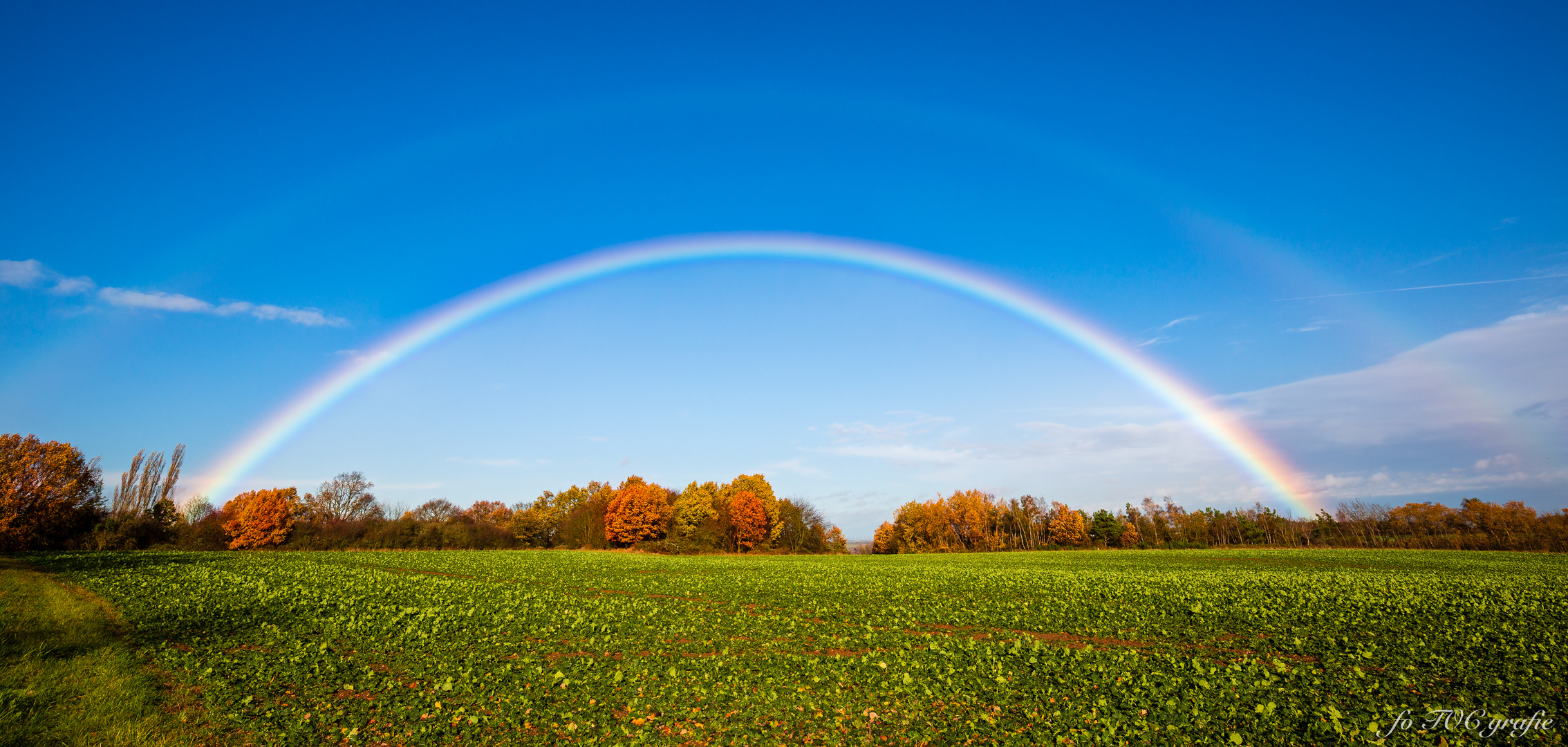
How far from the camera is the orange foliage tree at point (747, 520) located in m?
102

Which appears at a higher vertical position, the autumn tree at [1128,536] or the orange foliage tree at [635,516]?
the orange foliage tree at [635,516]

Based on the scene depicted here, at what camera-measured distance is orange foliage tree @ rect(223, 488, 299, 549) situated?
80938mm

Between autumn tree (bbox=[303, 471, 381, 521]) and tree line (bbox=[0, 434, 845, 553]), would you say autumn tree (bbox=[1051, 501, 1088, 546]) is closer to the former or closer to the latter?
tree line (bbox=[0, 434, 845, 553])

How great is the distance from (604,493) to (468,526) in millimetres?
25197

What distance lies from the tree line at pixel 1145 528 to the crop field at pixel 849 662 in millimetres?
102277

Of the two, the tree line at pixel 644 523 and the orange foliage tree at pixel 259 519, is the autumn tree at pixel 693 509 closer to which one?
the tree line at pixel 644 523

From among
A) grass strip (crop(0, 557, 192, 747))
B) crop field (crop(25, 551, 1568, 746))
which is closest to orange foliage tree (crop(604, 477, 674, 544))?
crop field (crop(25, 551, 1568, 746))

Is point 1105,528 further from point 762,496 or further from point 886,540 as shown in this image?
point 762,496

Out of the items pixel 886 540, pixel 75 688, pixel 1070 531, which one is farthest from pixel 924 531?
pixel 75 688

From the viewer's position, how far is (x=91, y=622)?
58.5 feet

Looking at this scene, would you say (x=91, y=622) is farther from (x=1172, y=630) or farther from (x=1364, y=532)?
(x=1364, y=532)

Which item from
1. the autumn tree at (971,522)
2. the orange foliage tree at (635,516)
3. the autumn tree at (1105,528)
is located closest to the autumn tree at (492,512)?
the orange foliage tree at (635,516)

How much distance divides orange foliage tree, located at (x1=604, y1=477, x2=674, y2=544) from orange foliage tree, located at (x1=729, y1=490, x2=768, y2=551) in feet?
46.5

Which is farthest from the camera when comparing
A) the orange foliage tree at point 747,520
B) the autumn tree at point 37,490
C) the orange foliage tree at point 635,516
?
the orange foliage tree at point 635,516
